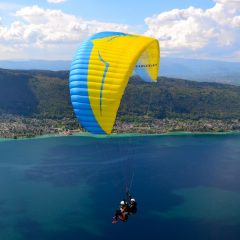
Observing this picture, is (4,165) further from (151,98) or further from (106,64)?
(151,98)

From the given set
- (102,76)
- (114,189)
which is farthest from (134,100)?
(102,76)

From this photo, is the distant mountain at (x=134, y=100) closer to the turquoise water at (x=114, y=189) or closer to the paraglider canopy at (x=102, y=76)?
the turquoise water at (x=114, y=189)

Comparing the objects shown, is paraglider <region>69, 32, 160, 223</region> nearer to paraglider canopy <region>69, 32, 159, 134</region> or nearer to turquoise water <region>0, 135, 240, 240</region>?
paraglider canopy <region>69, 32, 159, 134</region>

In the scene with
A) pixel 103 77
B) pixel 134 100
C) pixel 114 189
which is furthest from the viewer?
pixel 134 100

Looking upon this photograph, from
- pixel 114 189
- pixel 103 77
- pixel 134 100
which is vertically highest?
pixel 103 77

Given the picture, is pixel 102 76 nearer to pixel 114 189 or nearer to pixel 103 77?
pixel 103 77

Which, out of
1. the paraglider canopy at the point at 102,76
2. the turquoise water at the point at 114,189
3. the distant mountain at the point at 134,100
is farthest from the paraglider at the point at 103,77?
the distant mountain at the point at 134,100
